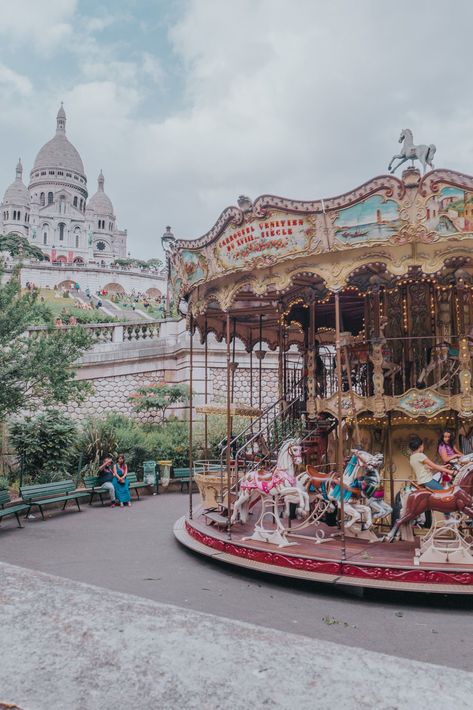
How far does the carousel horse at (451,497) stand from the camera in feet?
24.3

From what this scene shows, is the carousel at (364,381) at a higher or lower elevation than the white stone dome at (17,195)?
lower

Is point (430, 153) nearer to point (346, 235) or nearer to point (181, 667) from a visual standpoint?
point (346, 235)

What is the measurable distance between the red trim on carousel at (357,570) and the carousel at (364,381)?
0.02 metres

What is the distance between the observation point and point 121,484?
14.7m

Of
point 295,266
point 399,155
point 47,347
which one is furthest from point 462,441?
point 47,347

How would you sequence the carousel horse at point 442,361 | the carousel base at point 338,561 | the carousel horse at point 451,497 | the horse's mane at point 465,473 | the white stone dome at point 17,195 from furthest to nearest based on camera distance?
1. the white stone dome at point 17,195
2. the carousel horse at point 442,361
3. the horse's mane at point 465,473
4. the carousel horse at point 451,497
5. the carousel base at point 338,561

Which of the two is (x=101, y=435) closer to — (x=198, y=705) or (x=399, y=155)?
(x=399, y=155)

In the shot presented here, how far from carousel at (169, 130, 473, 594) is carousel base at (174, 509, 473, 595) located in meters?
0.02

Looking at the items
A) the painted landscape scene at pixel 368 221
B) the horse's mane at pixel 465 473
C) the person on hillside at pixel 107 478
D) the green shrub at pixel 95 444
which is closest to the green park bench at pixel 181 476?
the green shrub at pixel 95 444

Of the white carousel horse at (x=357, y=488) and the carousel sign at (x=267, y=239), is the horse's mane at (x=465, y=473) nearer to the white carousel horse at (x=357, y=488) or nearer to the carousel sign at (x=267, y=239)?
the white carousel horse at (x=357, y=488)

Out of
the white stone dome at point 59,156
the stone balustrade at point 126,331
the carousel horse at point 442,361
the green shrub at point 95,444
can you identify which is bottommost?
the green shrub at point 95,444

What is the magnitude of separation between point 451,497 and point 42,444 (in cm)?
1128

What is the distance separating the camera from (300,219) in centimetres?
838

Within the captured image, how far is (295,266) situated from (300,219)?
31.0 inches
